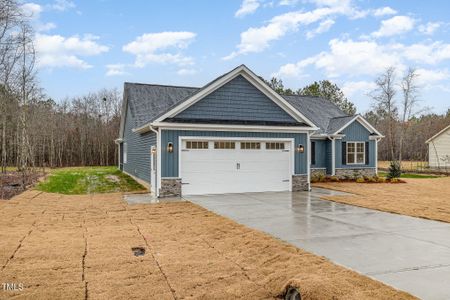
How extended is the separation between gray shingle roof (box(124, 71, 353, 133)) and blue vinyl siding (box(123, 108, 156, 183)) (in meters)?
0.98

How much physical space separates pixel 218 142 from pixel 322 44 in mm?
10800

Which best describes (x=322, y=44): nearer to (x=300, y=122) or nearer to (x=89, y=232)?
(x=300, y=122)

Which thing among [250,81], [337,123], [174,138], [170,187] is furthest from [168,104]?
[337,123]

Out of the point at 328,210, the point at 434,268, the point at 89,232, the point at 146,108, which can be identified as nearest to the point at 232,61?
the point at 146,108

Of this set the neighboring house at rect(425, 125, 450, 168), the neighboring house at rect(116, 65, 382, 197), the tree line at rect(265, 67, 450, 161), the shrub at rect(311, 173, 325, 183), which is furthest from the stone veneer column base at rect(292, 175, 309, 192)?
the neighboring house at rect(425, 125, 450, 168)

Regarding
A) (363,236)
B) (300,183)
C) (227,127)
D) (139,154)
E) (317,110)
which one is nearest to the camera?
(363,236)

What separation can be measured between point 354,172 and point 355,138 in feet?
6.13

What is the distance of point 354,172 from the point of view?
768 inches

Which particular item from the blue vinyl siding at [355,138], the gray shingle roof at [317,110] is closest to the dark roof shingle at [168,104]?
the gray shingle roof at [317,110]

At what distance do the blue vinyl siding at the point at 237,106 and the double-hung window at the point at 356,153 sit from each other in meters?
6.76

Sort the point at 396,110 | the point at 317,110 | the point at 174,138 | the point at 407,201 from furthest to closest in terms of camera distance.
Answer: the point at 396,110
the point at 317,110
the point at 174,138
the point at 407,201

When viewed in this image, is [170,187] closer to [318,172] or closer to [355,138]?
[318,172]

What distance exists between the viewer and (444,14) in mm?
14773

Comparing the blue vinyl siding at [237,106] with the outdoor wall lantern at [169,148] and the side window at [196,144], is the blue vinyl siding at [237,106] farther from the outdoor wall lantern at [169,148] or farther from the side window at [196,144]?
the outdoor wall lantern at [169,148]
